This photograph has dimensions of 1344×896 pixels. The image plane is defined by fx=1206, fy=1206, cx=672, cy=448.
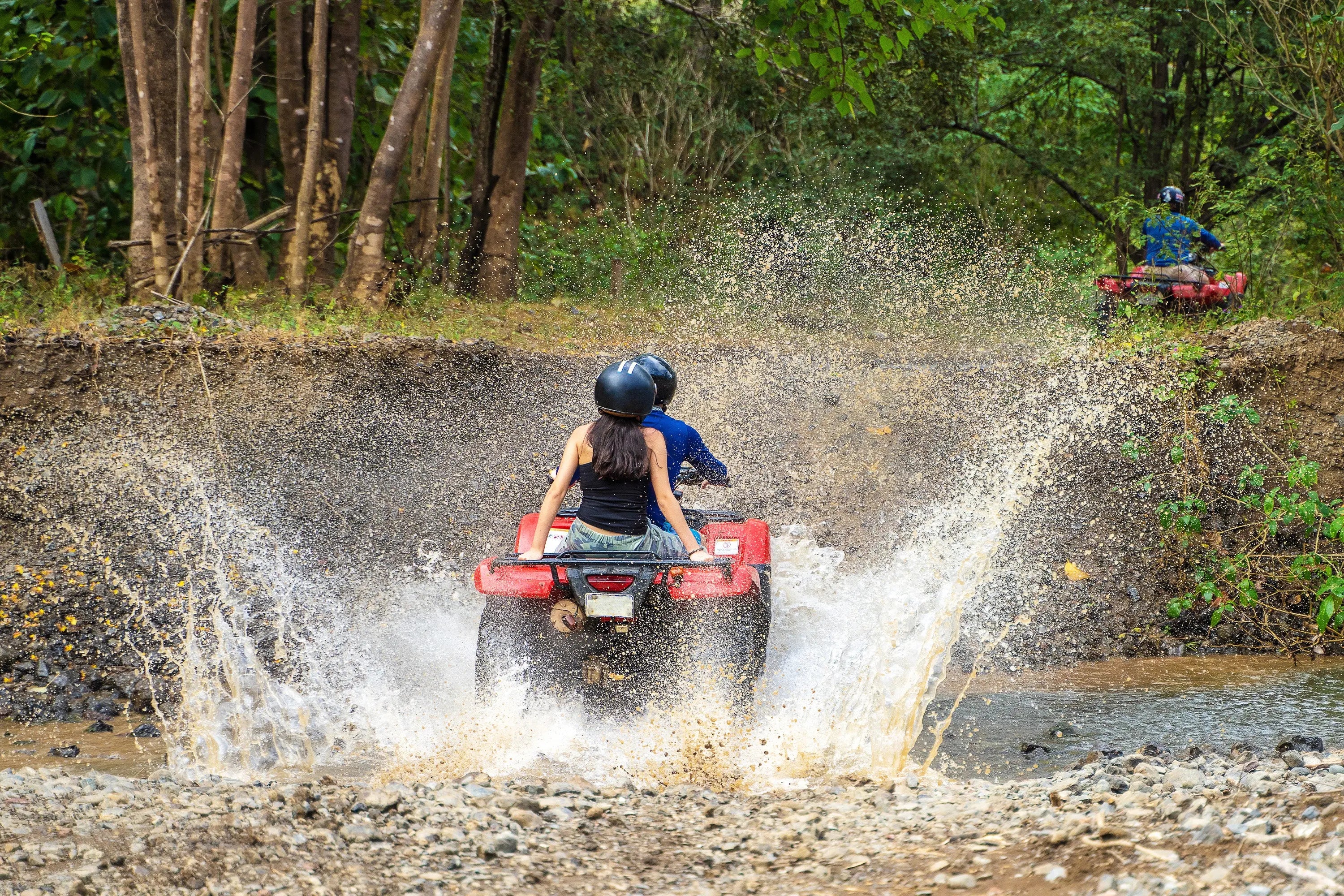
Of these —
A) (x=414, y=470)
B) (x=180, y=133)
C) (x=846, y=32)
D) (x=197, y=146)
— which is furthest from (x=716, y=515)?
(x=180, y=133)

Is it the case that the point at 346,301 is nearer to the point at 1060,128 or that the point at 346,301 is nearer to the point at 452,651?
the point at 452,651

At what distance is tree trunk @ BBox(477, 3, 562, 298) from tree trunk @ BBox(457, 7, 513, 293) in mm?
77

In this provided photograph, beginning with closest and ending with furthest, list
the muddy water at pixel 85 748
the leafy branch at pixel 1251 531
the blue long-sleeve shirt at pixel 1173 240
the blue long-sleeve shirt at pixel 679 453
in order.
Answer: the muddy water at pixel 85 748, the blue long-sleeve shirt at pixel 679 453, the leafy branch at pixel 1251 531, the blue long-sleeve shirt at pixel 1173 240

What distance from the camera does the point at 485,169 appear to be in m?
15.4

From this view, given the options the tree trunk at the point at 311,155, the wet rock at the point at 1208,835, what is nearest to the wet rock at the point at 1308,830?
the wet rock at the point at 1208,835

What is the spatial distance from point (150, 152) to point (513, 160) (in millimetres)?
4283

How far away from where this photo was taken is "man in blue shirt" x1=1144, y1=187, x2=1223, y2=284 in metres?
12.4

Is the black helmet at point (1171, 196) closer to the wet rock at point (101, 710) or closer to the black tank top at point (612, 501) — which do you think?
the black tank top at point (612, 501)

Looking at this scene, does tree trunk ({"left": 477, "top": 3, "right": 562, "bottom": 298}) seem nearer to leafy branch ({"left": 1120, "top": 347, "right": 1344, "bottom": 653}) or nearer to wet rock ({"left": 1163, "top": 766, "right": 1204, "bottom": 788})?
leafy branch ({"left": 1120, "top": 347, "right": 1344, "bottom": 653})

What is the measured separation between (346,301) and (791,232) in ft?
24.3

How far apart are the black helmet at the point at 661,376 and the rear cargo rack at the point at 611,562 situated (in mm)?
996

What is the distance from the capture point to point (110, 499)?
366 inches

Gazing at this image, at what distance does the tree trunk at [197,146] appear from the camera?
12.3 m

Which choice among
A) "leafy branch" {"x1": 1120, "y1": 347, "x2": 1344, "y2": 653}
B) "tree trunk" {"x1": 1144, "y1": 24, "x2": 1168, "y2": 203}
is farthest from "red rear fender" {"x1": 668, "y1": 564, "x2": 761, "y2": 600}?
"tree trunk" {"x1": 1144, "y1": 24, "x2": 1168, "y2": 203}
